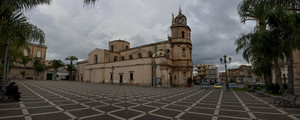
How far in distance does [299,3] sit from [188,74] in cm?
2600

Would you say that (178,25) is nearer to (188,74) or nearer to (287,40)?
(188,74)

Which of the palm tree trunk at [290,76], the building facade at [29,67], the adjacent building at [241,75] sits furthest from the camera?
the adjacent building at [241,75]

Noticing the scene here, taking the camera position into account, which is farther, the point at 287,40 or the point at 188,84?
the point at 188,84

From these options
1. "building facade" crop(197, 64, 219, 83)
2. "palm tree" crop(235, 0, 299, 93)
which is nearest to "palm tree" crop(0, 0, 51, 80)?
"palm tree" crop(235, 0, 299, 93)

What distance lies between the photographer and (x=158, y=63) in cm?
2692

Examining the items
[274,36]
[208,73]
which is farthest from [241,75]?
[274,36]

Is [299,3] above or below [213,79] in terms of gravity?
above

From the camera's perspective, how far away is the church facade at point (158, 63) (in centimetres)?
2728

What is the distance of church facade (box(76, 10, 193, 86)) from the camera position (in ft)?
89.5

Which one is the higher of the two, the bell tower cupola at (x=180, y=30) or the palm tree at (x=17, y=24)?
the bell tower cupola at (x=180, y=30)

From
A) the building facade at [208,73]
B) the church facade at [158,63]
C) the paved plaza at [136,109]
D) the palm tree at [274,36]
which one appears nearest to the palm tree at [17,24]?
the paved plaza at [136,109]

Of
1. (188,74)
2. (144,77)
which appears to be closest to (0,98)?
(144,77)

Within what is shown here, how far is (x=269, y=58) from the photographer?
37.8 feet

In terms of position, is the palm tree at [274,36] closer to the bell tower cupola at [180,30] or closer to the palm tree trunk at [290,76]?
the palm tree trunk at [290,76]
